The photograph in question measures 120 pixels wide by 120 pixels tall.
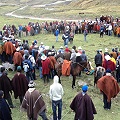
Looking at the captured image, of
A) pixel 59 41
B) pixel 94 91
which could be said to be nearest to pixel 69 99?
pixel 94 91

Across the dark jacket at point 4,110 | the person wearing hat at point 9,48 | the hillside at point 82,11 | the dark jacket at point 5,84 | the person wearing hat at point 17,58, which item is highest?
the hillside at point 82,11

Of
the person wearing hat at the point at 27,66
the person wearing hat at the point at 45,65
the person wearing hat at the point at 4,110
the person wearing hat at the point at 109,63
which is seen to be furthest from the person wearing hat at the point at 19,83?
the person wearing hat at the point at 109,63

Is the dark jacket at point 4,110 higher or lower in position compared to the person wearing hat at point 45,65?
lower

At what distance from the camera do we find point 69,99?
1227cm

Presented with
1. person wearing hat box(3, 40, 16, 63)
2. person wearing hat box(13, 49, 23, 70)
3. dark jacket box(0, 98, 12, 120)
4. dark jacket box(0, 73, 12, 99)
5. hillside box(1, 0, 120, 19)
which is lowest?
dark jacket box(0, 98, 12, 120)

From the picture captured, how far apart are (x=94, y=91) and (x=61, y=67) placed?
2233 millimetres

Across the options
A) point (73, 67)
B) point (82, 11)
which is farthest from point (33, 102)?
point (82, 11)

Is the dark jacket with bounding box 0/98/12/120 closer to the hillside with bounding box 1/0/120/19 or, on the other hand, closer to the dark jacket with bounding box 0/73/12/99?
the dark jacket with bounding box 0/73/12/99

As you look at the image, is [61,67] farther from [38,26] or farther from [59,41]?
[38,26]

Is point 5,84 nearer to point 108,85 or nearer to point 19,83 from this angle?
point 19,83

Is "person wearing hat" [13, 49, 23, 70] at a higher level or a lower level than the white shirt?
higher

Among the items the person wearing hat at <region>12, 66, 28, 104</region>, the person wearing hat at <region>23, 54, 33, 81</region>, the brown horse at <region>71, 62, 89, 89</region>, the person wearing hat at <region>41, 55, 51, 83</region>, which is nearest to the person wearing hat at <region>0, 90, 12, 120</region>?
the person wearing hat at <region>12, 66, 28, 104</region>

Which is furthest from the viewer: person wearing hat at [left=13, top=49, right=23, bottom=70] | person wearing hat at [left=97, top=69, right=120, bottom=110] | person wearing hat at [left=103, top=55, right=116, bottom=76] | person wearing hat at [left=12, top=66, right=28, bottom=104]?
person wearing hat at [left=13, top=49, right=23, bottom=70]

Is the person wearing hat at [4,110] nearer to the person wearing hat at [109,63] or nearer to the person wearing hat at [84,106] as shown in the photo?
the person wearing hat at [84,106]
